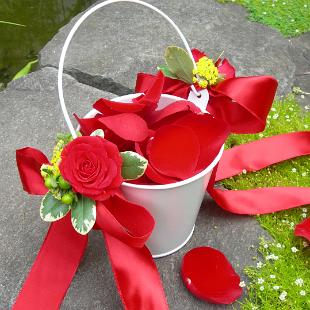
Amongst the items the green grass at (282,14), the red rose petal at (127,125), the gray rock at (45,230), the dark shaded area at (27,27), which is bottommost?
the dark shaded area at (27,27)

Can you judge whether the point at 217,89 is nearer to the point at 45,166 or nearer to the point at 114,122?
the point at 114,122

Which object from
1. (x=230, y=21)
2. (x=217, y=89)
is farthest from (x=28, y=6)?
(x=217, y=89)

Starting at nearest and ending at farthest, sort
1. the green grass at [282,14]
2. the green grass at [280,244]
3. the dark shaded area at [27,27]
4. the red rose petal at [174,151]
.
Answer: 1. the red rose petal at [174,151]
2. the green grass at [280,244]
3. the green grass at [282,14]
4. the dark shaded area at [27,27]

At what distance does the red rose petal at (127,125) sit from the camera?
100 centimetres

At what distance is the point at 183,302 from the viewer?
1.12 metres

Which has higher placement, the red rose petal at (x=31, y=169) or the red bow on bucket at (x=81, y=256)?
the red rose petal at (x=31, y=169)

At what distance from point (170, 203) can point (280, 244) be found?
14.0 inches

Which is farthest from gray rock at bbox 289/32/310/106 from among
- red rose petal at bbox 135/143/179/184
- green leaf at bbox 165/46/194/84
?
red rose petal at bbox 135/143/179/184

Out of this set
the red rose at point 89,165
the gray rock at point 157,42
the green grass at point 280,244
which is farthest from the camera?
the gray rock at point 157,42

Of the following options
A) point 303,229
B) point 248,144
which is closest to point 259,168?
point 248,144

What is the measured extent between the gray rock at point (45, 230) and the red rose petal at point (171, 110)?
13.0 inches

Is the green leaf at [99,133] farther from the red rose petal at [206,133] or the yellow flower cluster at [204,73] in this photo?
the yellow flower cluster at [204,73]

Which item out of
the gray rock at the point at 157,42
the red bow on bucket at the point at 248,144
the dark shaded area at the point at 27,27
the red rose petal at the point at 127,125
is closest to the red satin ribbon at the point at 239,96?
the red bow on bucket at the point at 248,144

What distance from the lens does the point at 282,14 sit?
6.70 ft
